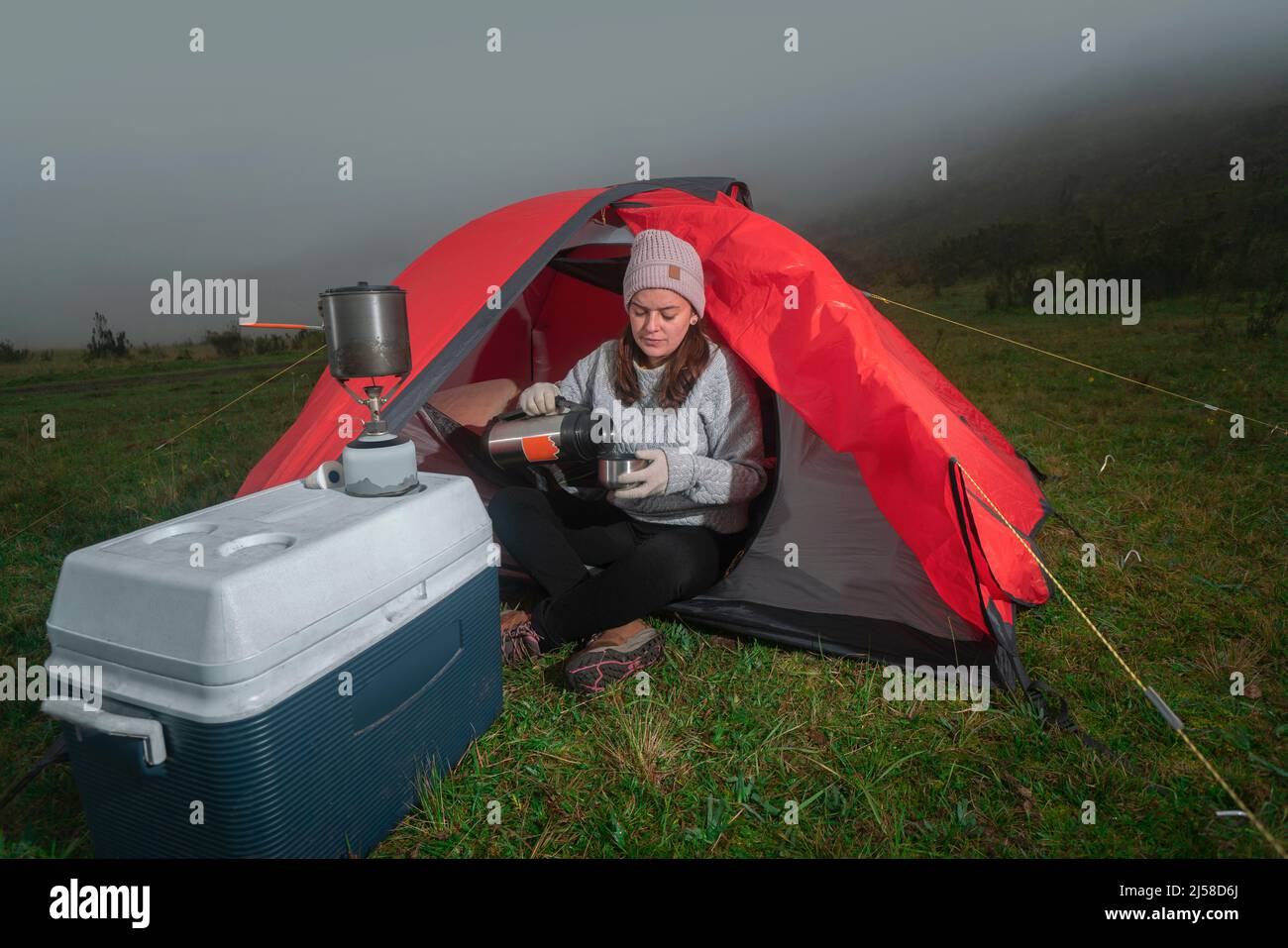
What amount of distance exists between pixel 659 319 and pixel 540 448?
44cm

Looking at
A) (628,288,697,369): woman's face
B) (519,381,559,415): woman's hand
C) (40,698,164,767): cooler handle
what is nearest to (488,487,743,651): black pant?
(519,381,559,415): woman's hand

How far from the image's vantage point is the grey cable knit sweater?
6.32ft

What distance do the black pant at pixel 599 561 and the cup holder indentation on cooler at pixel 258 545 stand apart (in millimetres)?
848

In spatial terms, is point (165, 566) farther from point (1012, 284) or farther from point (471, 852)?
point (1012, 284)

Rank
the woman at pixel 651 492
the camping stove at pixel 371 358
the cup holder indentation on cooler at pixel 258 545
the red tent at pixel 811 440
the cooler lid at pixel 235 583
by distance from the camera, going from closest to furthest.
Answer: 1. the cooler lid at pixel 235 583
2. the cup holder indentation on cooler at pixel 258 545
3. the camping stove at pixel 371 358
4. the red tent at pixel 811 440
5. the woman at pixel 651 492

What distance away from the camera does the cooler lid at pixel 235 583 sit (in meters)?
0.92

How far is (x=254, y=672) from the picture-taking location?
94 cm

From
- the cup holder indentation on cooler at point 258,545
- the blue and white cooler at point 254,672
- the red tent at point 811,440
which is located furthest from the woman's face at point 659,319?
the cup holder indentation on cooler at point 258,545

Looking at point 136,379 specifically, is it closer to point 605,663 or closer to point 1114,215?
point 605,663

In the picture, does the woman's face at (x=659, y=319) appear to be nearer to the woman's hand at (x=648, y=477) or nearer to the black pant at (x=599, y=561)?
the woman's hand at (x=648, y=477)

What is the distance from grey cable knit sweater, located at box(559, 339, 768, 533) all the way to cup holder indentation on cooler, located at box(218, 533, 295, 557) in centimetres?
95

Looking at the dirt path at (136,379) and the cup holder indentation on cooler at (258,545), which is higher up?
the dirt path at (136,379)

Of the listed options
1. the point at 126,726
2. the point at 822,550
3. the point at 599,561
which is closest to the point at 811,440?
the point at 822,550

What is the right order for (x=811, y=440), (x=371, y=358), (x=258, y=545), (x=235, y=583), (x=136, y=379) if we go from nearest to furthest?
(x=235, y=583) → (x=258, y=545) → (x=371, y=358) → (x=811, y=440) → (x=136, y=379)
